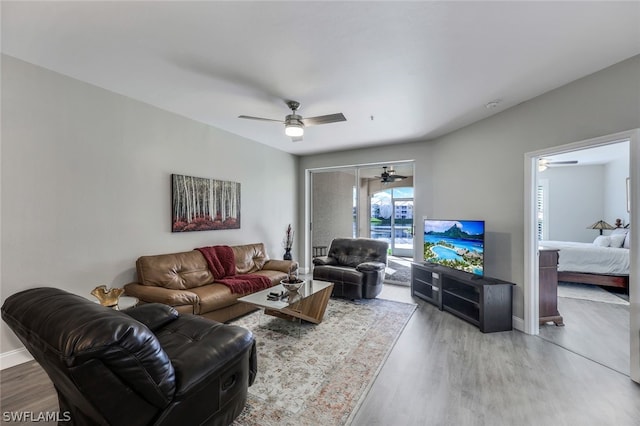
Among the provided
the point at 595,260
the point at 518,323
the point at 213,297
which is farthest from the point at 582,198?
the point at 213,297

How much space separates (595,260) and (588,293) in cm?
59

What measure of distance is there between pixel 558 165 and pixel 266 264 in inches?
291

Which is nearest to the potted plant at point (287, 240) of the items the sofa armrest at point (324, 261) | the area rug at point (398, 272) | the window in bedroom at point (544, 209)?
the sofa armrest at point (324, 261)

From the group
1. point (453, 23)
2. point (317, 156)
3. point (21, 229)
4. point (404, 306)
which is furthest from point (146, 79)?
point (404, 306)

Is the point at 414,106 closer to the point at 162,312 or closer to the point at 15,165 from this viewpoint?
the point at 162,312

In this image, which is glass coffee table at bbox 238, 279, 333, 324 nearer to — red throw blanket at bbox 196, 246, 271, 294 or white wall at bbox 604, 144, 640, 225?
red throw blanket at bbox 196, 246, 271, 294

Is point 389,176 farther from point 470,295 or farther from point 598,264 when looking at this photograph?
point 598,264

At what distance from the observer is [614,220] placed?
6125mm

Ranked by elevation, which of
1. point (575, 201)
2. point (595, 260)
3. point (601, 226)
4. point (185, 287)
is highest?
point (575, 201)

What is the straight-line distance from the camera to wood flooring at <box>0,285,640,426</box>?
1.87m

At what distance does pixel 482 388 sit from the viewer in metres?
2.17

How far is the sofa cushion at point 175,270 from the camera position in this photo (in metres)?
3.23

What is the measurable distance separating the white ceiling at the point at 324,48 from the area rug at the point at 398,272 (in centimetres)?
338

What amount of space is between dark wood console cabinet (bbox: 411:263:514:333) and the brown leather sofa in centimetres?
235
